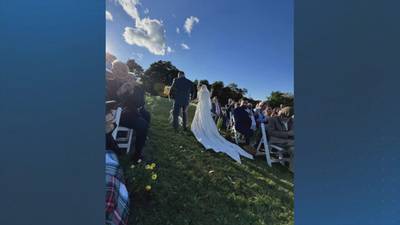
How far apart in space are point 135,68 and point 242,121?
0.56 metres

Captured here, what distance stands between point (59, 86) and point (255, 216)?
93 centimetres

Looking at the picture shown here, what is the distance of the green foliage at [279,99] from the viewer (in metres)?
1.35

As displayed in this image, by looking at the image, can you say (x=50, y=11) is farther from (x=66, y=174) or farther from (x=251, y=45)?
(x=251, y=45)

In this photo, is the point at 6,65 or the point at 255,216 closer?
the point at 6,65

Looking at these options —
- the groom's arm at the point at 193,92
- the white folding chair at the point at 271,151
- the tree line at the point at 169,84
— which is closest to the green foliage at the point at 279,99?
the tree line at the point at 169,84

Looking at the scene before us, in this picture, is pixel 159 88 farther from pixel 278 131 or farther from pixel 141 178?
pixel 278 131

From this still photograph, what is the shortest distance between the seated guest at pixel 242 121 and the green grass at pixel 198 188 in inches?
5.4

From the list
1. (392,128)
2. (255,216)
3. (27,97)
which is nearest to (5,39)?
(27,97)

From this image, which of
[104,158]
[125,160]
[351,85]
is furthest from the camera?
[351,85]

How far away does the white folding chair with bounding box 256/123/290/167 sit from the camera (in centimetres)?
138

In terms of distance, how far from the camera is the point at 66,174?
0.98 meters

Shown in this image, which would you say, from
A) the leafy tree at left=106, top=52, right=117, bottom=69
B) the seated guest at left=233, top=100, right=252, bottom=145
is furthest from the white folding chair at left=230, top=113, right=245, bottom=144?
the leafy tree at left=106, top=52, right=117, bottom=69

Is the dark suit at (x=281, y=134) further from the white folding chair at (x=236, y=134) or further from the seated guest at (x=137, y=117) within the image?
the seated guest at (x=137, y=117)

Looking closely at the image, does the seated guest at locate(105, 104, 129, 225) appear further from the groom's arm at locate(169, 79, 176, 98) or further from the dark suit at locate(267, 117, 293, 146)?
the dark suit at locate(267, 117, 293, 146)
